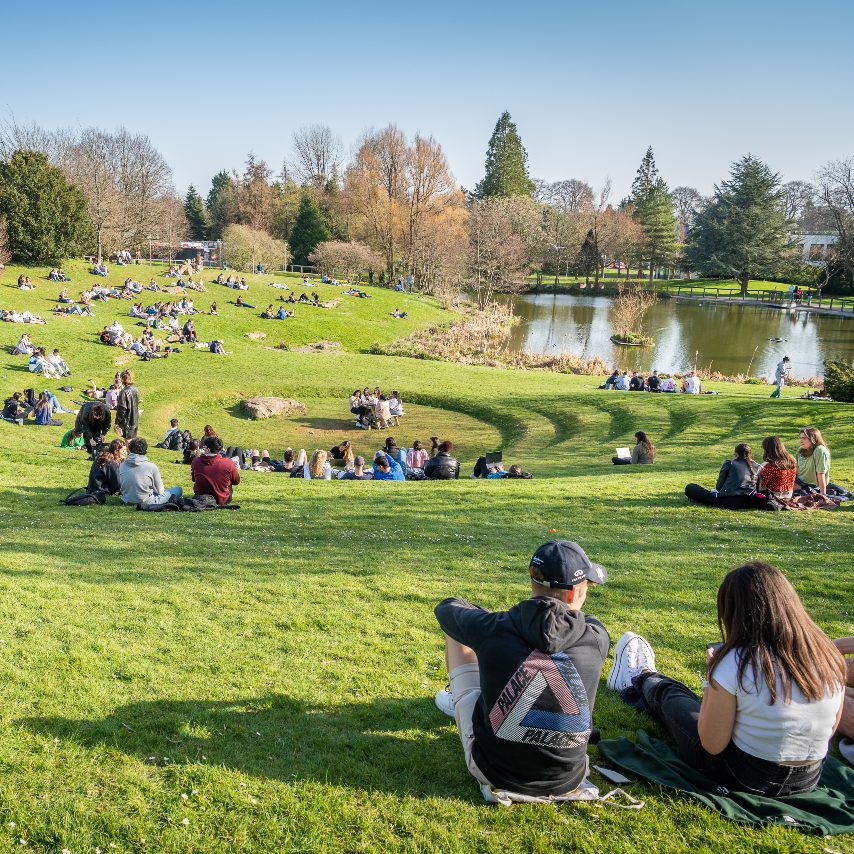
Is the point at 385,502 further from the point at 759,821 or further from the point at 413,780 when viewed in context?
the point at 759,821

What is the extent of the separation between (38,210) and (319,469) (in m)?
37.9

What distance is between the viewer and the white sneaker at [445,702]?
510cm

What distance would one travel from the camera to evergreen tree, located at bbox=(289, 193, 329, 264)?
75000 mm

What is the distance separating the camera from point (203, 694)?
17.4 ft

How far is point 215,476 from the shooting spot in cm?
1187

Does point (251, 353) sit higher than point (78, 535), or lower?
higher

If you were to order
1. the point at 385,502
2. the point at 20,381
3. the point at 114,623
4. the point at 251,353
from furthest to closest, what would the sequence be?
the point at 251,353, the point at 20,381, the point at 385,502, the point at 114,623

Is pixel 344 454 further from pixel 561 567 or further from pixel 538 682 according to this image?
pixel 538 682

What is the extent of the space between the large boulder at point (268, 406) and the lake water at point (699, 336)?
950 inches

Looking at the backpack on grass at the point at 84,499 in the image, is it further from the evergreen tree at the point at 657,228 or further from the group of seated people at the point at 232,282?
the evergreen tree at the point at 657,228

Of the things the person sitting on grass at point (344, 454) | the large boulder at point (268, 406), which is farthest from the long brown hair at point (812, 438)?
the large boulder at point (268, 406)

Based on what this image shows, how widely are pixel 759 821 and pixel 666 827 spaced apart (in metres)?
0.53

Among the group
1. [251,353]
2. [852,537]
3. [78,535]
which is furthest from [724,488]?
[251,353]

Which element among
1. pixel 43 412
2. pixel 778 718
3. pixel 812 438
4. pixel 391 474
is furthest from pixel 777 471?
pixel 43 412
